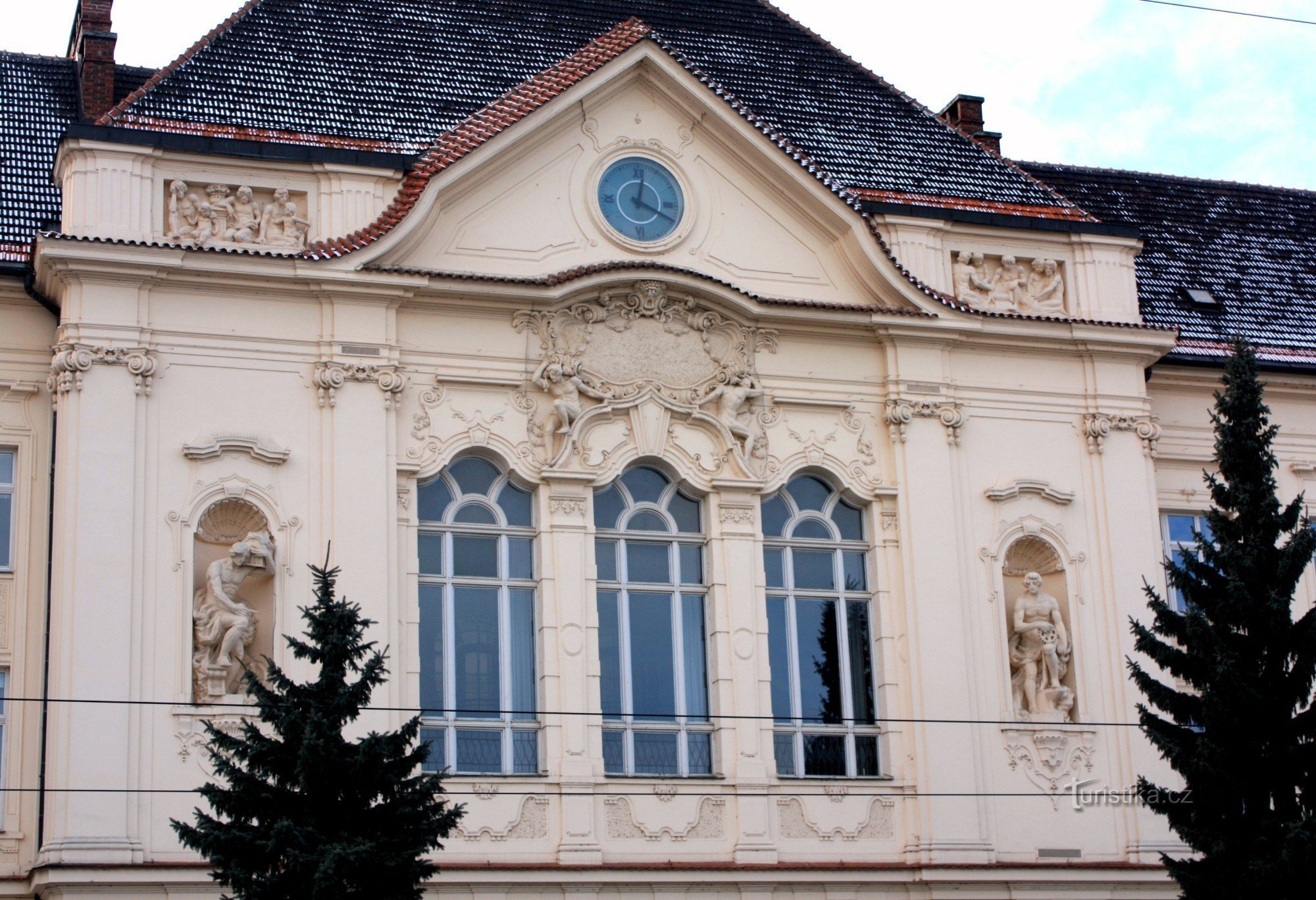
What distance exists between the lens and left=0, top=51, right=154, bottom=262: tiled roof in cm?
2292

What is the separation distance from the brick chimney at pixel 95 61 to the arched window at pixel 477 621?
6.32 meters

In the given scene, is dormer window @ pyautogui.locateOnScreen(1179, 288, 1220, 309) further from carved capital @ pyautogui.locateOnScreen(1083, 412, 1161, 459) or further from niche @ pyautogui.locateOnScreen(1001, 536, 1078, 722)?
niche @ pyautogui.locateOnScreen(1001, 536, 1078, 722)

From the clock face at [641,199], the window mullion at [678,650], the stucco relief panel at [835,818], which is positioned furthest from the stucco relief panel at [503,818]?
the clock face at [641,199]

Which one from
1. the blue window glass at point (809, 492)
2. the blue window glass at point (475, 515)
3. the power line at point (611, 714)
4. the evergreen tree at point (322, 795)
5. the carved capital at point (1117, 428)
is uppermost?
the carved capital at point (1117, 428)

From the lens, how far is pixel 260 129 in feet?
77.2

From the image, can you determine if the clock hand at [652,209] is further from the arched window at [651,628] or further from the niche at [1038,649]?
the niche at [1038,649]

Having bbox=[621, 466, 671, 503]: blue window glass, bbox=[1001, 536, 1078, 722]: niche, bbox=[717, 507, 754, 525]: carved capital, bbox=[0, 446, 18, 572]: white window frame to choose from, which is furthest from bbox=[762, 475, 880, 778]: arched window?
bbox=[0, 446, 18, 572]: white window frame

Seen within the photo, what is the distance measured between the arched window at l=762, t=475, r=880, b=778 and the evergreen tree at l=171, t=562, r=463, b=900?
6.80 m

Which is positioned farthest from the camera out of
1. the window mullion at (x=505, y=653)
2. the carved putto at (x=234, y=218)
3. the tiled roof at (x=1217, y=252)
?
the tiled roof at (x=1217, y=252)

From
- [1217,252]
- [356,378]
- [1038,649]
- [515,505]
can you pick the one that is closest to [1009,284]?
[1038,649]

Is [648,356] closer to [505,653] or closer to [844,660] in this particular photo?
[505,653]

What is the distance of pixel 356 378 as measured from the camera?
2233 cm

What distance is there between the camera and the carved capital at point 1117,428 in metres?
24.7

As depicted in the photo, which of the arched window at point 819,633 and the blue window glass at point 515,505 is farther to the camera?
the arched window at point 819,633
